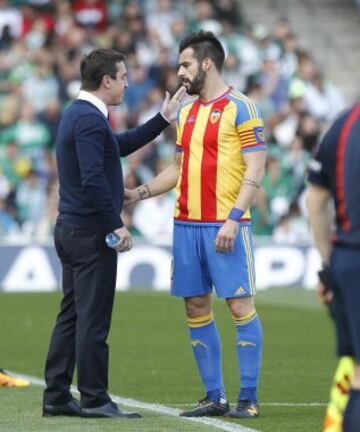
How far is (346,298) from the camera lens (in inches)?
251

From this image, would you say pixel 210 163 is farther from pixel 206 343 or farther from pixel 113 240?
pixel 206 343

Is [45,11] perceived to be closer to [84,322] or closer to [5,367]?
[5,367]

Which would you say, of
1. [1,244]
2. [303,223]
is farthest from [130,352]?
[303,223]

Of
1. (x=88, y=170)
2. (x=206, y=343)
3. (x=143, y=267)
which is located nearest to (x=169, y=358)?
(x=206, y=343)

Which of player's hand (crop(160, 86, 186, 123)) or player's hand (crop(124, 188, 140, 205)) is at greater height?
player's hand (crop(160, 86, 186, 123))

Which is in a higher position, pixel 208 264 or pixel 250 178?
pixel 250 178

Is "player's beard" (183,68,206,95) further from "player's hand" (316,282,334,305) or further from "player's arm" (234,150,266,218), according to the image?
"player's hand" (316,282,334,305)

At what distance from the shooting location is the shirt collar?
354 inches

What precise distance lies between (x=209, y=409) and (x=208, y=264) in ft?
2.81

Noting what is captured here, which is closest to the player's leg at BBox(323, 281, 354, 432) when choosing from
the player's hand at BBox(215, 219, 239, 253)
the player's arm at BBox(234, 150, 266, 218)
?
the player's hand at BBox(215, 219, 239, 253)

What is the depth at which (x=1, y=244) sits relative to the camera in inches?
804

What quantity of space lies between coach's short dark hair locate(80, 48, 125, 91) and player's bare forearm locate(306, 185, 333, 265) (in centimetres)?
270

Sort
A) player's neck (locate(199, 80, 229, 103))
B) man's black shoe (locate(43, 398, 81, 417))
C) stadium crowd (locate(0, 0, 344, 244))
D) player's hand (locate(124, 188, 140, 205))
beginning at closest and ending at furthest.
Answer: man's black shoe (locate(43, 398, 81, 417)), player's neck (locate(199, 80, 229, 103)), player's hand (locate(124, 188, 140, 205)), stadium crowd (locate(0, 0, 344, 244))

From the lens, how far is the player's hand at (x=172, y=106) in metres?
9.66
